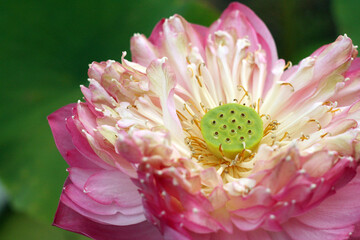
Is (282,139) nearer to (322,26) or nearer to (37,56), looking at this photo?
(37,56)

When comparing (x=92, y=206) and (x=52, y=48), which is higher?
(x=52, y=48)

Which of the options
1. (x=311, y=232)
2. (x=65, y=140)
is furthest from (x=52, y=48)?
(x=311, y=232)

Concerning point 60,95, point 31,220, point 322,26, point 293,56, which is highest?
point 60,95

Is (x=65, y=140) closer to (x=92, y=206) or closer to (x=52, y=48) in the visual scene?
(x=92, y=206)

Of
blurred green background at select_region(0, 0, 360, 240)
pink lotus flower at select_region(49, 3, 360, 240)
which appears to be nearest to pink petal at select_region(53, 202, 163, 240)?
pink lotus flower at select_region(49, 3, 360, 240)

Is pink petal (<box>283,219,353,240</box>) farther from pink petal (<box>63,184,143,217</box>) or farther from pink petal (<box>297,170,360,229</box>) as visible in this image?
pink petal (<box>63,184,143,217</box>)

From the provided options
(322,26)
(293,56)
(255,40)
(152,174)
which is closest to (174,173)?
(152,174)

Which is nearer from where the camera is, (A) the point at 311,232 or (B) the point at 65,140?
(A) the point at 311,232

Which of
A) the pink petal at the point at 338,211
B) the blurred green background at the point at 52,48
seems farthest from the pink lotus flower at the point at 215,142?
the blurred green background at the point at 52,48
